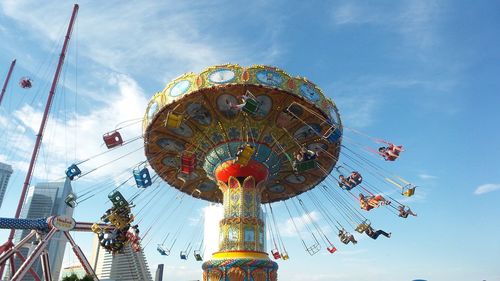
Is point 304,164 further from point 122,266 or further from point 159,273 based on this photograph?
point 122,266

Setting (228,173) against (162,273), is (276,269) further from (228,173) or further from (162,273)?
(162,273)

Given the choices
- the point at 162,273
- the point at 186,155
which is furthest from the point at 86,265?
the point at 162,273

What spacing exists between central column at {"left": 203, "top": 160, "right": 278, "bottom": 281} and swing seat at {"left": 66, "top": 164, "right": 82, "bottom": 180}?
658cm

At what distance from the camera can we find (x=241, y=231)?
17.5 meters

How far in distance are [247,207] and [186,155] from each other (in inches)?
155

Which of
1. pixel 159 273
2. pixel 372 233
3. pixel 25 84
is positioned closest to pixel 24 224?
pixel 25 84

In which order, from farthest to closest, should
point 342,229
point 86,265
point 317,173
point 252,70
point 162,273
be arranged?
point 162,273
point 86,265
point 317,173
point 342,229
point 252,70

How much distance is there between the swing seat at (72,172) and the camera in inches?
720

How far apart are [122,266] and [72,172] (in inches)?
3822

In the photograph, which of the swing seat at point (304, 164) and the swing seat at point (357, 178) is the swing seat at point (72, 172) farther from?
the swing seat at point (357, 178)

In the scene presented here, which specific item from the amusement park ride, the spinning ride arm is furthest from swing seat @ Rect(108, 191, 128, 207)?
the spinning ride arm

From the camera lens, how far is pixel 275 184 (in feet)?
75.9

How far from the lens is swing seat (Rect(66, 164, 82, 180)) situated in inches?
720

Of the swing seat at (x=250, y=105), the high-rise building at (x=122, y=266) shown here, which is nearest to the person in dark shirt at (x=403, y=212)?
the swing seat at (x=250, y=105)
